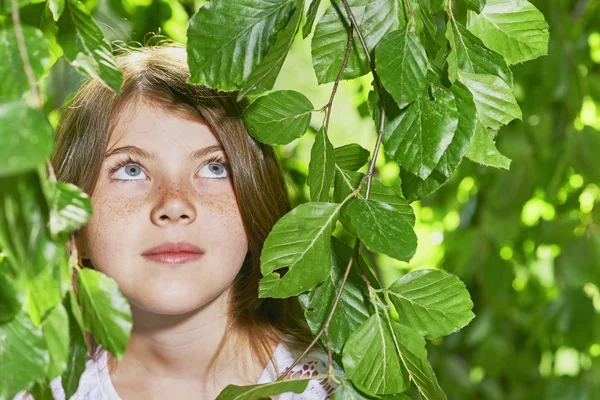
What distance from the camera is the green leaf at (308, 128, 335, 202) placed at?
0.38 m

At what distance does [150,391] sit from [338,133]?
52.7 inches

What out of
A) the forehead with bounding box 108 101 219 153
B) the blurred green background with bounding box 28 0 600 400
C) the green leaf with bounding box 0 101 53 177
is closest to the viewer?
the green leaf with bounding box 0 101 53 177

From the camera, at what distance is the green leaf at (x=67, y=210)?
0.83 feet

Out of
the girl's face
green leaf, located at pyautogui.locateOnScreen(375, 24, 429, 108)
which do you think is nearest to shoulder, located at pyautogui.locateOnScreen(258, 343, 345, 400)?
the girl's face

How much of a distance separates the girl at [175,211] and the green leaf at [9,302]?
0.83ft

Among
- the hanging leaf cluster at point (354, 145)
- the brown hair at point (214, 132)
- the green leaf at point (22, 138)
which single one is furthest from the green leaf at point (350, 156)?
the green leaf at point (22, 138)

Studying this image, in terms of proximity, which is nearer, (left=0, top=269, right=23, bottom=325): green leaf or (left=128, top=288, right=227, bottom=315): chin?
(left=0, top=269, right=23, bottom=325): green leaf

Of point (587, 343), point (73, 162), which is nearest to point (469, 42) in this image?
point (73, 162)

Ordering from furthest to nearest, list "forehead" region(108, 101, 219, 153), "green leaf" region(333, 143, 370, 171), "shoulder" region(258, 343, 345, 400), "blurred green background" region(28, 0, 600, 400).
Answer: "blurred green background" region(28, 0, 600, 400), "shoulder" region(258, 343, 345, 400), "forehead" region(108, 101, 219, 153), "green leaf" region(333, 143, 370, 171)

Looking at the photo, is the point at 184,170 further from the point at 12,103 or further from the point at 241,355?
the point at 12,103

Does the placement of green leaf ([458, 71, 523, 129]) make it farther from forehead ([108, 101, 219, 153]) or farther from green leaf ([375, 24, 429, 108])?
forehead ([108, 101, 219, 153])

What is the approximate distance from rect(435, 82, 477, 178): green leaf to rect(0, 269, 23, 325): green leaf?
0.63 ft

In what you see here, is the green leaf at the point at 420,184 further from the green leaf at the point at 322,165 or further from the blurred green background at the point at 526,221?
the blurred green background at the point at 526,221

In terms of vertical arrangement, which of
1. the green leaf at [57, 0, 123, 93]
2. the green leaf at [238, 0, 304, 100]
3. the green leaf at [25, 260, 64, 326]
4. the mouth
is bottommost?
the mouth
